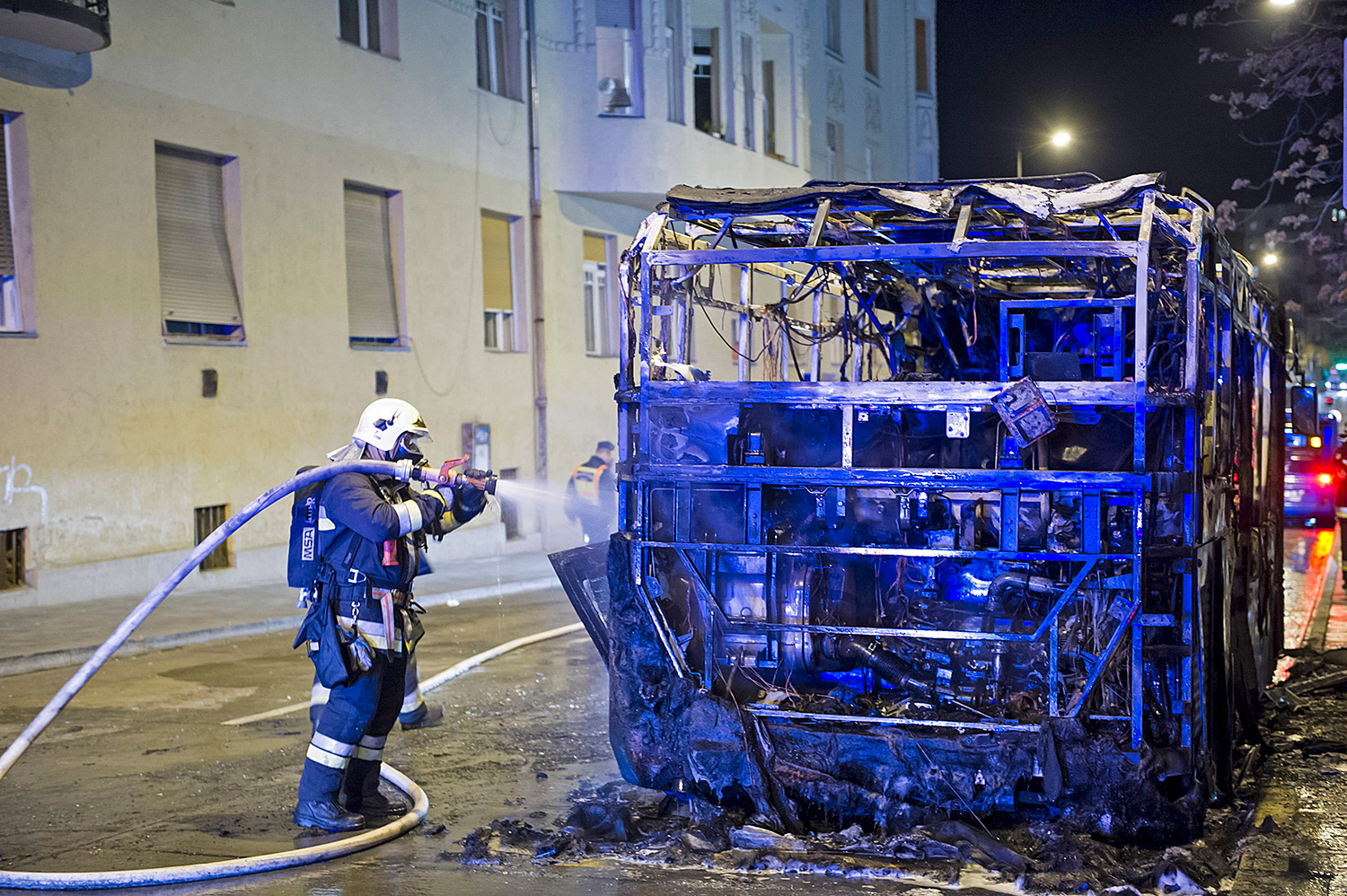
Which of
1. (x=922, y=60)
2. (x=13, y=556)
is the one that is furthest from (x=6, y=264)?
(x=922, y=60)

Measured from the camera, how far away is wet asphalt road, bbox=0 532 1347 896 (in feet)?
16.6

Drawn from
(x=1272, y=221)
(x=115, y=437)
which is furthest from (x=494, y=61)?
(x=1272, y=221)

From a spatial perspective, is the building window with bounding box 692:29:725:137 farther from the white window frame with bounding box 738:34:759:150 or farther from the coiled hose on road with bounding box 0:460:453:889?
the coiled hose on road with bounding box 0:460:453:889

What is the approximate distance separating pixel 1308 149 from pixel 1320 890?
1481 centimetres

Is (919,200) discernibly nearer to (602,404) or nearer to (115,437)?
(115,437)

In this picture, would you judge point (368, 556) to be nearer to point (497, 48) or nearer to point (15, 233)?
point (15, 233)

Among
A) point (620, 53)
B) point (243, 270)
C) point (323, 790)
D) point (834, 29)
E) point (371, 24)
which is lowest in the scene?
point (323, 790)

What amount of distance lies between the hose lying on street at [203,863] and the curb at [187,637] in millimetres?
4601

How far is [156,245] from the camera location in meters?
14.1

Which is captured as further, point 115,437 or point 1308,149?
point 1308,149

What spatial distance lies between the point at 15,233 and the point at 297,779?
859cm

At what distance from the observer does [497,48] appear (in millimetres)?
20000

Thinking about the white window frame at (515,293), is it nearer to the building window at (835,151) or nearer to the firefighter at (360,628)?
the building window at (835,151)

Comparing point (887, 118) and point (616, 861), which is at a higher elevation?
point (887, 118)
